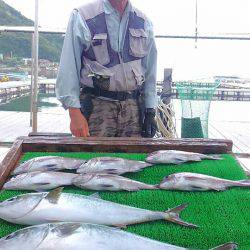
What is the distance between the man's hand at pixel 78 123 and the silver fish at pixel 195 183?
1.47 metres

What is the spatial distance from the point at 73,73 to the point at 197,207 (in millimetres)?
2144

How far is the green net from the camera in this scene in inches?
281

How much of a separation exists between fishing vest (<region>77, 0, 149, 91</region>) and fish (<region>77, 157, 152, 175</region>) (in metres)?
1.34

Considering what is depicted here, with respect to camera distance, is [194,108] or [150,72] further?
[194,108]

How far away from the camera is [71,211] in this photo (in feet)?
7.51

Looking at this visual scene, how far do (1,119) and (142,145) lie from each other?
30.6ft

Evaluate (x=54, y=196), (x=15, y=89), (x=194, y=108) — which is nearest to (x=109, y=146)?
(x=54, y=196)

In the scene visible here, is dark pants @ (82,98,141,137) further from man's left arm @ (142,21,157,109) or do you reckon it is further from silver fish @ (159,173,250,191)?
silver fish @ (159,173,250,191)

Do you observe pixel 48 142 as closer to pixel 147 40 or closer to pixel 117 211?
pixel 117 211

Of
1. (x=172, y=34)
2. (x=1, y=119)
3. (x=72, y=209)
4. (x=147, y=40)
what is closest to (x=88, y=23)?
(x=147, y=40)

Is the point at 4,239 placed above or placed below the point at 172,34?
below

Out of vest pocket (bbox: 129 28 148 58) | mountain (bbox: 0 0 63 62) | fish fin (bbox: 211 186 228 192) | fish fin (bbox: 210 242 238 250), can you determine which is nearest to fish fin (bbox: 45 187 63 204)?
fish fin (bbox: 210 242 238 250)

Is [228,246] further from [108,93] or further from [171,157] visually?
[108,93]

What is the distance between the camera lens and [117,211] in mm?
2336
